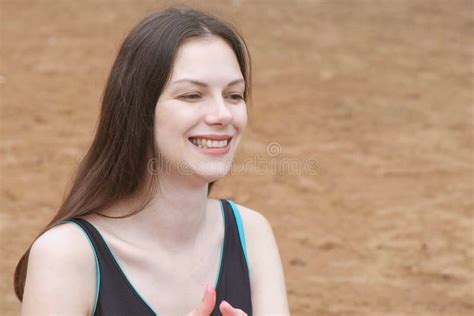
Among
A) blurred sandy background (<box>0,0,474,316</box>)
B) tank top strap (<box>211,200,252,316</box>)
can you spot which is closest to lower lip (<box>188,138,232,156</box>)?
tank top strap (<box>211,200,252,316</box>)

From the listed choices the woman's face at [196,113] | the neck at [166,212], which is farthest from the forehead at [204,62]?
the neck at [166,212]

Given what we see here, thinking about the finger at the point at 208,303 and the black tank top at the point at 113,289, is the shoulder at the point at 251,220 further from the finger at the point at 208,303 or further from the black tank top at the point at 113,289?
the finger at the point at 208,303

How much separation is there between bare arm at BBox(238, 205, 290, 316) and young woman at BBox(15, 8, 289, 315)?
0.01 metres

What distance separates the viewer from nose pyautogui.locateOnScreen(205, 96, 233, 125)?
252 cm

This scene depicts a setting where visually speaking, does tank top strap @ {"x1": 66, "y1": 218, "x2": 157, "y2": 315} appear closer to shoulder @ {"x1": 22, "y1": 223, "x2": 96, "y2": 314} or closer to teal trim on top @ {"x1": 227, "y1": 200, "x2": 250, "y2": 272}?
shoulder @ {"x1": 22, "y1": 223, "x2": 96, "y2": 314}

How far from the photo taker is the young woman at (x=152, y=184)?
249cm

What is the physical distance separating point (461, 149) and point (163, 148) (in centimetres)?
526

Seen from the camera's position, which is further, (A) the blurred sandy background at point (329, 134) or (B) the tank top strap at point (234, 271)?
(A) the blurred sandy background at point (329, 134)

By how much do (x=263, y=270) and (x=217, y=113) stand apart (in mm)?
575

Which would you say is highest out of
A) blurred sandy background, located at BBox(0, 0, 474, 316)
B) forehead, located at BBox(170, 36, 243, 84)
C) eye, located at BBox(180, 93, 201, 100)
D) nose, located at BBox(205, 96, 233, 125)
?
forehead, located at BBox(170, 36, 243, 84)

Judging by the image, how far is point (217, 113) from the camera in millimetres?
2529

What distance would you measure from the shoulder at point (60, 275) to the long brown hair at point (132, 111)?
0.10 meters

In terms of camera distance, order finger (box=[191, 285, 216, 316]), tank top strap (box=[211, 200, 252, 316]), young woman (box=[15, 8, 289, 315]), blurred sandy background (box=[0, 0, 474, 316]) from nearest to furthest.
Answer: finger (box=[191, 285, 216, 316])
young woman (box=[15, 8, 289, 315])
tank top strap (box=[211, 200, 252, 316])
blurred sandy background (box=[0, 0, 474, 316])

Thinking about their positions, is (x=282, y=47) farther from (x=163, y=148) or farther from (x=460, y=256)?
(x=163, y=148)
